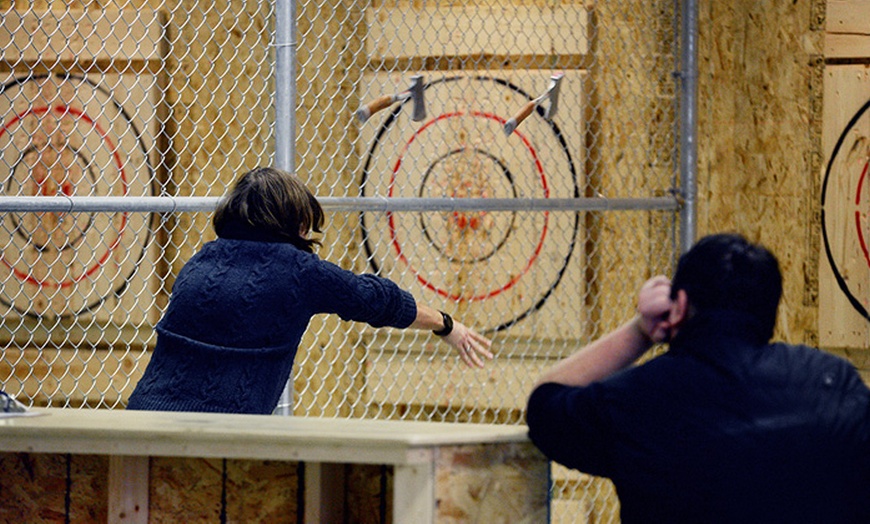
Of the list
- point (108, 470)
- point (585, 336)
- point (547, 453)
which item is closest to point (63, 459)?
point (108, 470)

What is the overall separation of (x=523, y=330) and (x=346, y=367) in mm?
727

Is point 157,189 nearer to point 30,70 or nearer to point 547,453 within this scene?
point 30,70

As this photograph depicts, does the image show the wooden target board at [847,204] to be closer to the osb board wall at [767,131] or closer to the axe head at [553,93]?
the osb board wall at [767,131]

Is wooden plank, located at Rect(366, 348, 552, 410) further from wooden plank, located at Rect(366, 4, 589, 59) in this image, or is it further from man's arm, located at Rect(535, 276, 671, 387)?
man's arm, located at Rect(535, 276, 671, 387)

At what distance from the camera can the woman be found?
2311mm

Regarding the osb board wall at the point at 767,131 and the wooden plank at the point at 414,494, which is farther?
the osb board wall at the point at 767,131

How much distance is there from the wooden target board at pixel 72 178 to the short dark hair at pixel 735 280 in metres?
2.87

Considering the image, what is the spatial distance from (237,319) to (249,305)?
0.14 feet

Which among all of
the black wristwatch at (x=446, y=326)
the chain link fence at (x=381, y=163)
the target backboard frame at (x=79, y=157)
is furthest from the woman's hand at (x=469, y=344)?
the target backboard frame at (x=79, y=157)

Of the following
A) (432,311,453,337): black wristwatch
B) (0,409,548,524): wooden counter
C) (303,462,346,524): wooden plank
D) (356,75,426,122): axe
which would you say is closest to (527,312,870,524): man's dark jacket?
(0,409,548,524): wooden counter

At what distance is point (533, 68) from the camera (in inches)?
158

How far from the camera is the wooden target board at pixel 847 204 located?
387 centimetres

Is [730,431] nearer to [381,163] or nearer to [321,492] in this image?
[321,492]

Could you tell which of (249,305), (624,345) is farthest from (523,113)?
(624,345)
